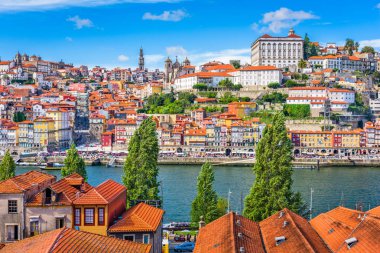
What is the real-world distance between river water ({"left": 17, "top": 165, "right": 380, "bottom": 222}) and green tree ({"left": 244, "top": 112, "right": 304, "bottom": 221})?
523cm

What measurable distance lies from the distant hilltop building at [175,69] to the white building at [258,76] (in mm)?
14439

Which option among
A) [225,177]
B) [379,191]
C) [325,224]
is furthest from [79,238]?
[225,177]

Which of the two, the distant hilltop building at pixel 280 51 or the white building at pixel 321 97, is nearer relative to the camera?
the white building at pixel 321 97

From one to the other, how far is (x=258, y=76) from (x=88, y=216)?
61781mm

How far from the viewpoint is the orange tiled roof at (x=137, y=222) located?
1203 cm

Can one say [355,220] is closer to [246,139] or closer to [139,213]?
[139,213]

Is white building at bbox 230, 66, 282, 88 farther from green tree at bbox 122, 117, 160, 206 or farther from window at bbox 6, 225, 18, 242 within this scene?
window at bbox 6, 225, 18, 242

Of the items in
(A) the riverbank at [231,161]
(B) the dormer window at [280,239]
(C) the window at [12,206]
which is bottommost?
(A) the riverbank at [231,161]

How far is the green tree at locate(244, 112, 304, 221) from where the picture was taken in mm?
16234

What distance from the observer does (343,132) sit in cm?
5559

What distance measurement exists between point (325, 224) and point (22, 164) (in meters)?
44.2

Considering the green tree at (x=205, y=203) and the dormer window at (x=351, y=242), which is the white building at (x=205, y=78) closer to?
the green tree at (x=205, y=203)

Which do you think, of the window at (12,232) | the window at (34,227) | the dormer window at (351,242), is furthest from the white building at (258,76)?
the dormer window at (351,242)

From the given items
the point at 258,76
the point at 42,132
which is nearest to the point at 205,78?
the point at 258,76
